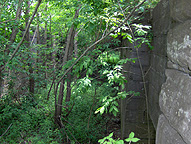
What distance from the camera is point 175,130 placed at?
3.53 ft

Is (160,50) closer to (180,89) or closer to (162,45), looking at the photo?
(162,45)

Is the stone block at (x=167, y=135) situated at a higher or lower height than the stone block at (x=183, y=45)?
lower

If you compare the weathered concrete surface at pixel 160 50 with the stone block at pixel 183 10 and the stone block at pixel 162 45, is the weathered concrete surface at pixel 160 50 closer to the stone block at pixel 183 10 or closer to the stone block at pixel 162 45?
the stone block at pixel 162 45

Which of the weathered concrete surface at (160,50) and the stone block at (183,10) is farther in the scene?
the weathered concrete surface at (160,50)

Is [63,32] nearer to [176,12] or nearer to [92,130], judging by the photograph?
[92,130]

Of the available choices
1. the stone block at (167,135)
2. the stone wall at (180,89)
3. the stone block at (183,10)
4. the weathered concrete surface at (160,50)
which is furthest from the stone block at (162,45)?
the stone block at (167,135)

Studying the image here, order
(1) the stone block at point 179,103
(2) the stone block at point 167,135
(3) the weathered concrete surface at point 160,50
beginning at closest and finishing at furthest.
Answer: (1) the stone block at point 179,103 → (2) the stone block at point 167,135 → (3) the weathered concrete surface at point 160,50

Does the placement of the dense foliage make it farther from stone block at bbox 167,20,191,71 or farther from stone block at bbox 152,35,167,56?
stone block at bbox 167,20,191,71

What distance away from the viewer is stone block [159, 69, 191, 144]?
91 centimetres

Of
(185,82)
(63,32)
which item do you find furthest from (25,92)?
(185,82)

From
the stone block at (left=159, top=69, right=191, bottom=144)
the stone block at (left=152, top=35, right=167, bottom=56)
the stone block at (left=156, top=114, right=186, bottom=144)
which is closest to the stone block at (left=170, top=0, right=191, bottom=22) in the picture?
the stone block at (left=159, top=69, right=191, bottom=144)

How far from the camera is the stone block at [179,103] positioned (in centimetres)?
91

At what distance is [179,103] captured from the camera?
104 cm

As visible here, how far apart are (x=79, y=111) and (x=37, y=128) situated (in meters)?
1.15
